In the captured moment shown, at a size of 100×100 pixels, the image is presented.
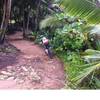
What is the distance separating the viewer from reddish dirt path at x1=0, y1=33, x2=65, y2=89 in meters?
5.11

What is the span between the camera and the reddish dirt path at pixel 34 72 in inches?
201

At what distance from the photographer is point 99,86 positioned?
185 inches

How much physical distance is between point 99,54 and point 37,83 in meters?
1.53

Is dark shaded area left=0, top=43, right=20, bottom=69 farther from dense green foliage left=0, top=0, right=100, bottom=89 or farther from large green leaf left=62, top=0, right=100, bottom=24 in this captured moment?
large green leaf left=62, top=0, right=100, bottom=24

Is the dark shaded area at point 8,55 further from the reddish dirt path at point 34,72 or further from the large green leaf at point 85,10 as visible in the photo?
the large green leaf at point 85,10

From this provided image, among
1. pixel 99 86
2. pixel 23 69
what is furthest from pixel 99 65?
pixel 23 69

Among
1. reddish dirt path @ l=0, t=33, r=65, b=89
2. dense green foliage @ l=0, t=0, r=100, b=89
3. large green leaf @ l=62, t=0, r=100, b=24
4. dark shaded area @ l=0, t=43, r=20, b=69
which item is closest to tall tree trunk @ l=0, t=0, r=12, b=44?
dense green foliage @ l=0, t=0, r=100, b=89

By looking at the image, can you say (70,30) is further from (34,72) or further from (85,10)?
(85,10)

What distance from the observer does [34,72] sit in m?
5.90

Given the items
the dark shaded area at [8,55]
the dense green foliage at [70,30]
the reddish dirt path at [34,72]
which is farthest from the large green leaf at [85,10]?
the dark shaded area at [8,55]

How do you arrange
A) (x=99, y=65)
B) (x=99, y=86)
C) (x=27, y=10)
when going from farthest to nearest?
(x=27, y=10)
(x=99, y=86)
(x=99, y=65)

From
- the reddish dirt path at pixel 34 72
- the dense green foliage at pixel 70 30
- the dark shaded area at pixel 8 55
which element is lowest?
the reddish dirt path at pixel 34 72

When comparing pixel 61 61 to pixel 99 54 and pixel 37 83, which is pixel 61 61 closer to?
pixel 37 83
